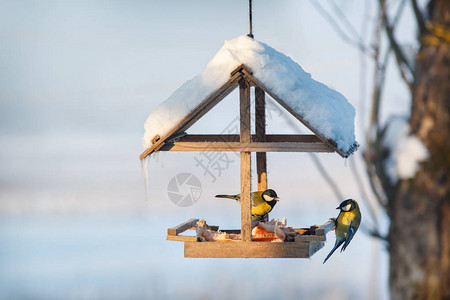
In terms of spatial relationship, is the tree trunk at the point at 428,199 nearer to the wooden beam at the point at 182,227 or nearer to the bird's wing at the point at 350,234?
the wooden beam at the point at 182,227

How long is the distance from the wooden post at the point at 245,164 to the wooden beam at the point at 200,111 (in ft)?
0.42

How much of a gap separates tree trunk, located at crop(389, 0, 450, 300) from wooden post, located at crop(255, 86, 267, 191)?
3.38m

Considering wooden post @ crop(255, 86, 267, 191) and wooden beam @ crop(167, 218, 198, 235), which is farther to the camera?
wooden post @ crop(255, 86, 267, 191)

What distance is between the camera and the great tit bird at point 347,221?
223 inches

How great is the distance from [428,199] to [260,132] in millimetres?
3816

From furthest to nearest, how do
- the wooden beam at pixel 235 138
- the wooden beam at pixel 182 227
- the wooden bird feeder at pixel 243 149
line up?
the wooden beam at pixel 235 138, the wooden beam at pixel 182 227, the wooden bird feeder at pixel 243 149

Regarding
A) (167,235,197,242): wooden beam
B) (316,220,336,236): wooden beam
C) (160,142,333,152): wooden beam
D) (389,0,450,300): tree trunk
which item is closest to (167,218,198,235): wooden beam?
(167,235,197,242): wooden beam

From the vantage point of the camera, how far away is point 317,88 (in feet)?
17.0

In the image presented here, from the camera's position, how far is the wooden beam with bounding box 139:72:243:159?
4.82 metres

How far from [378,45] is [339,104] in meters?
2.93

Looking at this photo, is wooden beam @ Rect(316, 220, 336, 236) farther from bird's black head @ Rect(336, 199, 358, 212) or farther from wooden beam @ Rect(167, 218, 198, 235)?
wooden beam @ Rect(167, 218, 198, 235)

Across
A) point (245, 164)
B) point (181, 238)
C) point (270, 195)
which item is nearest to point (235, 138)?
point (270, 195)

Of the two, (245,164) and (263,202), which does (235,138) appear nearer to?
(263,202)

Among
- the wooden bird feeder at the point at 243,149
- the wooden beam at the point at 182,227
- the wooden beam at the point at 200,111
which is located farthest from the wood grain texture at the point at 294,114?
the wooden beam at the point at 182,227
